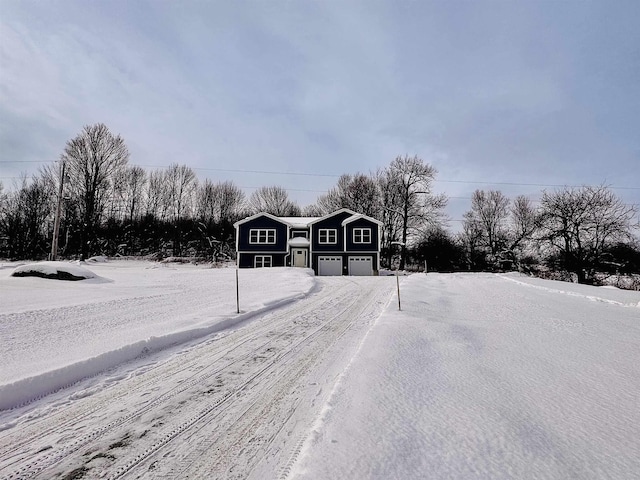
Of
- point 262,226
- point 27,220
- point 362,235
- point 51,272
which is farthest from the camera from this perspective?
point 27,220

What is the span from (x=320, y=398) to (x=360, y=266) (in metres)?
26.7

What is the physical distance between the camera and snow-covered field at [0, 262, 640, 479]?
229 cm

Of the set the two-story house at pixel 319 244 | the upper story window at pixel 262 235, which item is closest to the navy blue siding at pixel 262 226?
the two-story house at pixel 319 244

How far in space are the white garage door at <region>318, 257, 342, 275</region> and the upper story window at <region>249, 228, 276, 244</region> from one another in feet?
17.0

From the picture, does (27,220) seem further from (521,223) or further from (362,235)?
(521,223)

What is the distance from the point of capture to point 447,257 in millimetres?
39000

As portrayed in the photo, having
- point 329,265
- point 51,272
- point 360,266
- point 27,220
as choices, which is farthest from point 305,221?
point 27,220

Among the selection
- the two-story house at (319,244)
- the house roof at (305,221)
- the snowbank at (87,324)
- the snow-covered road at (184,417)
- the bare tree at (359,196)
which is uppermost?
the bare tree at (359,196)

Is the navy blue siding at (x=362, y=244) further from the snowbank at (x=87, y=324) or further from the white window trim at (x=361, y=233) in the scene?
the snowbank at (x=87, y=324)

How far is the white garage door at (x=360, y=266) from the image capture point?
98.1 ft

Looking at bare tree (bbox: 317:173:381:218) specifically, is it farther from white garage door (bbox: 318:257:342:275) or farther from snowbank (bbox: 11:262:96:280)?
snowbank (bbox: 11:262:96:280)

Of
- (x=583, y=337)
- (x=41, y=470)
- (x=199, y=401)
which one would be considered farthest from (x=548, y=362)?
(x=41, y=470)

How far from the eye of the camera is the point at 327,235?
30.5m

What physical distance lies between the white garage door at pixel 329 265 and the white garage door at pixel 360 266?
3.75 ft
